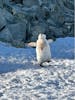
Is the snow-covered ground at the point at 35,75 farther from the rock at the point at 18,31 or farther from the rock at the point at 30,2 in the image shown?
the rock at the point at 30,2

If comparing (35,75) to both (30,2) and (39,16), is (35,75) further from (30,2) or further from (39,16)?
(30,2)

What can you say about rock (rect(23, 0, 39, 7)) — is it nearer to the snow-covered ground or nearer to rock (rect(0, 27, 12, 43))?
rock (rect(0, 27, 12, 43))

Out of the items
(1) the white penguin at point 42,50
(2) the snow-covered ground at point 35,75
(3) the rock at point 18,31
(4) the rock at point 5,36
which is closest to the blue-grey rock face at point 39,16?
(3) the rock at point 18,31

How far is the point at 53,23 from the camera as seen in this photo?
31625mm

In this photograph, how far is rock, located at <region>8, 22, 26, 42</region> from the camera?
936 inches

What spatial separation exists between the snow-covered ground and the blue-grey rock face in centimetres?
1145

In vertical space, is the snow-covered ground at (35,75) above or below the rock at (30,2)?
above

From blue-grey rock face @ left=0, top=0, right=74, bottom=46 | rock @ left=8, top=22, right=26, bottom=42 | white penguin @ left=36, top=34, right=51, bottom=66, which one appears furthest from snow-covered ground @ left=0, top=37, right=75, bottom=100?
blue-grey rock face @ left=0, top=0, right=74, bottom=46

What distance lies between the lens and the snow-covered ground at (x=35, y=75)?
8250 millimetres

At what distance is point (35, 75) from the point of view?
32.5 feet

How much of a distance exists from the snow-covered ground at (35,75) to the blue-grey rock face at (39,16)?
11.4 m

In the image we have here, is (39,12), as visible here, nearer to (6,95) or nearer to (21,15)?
(21,15)

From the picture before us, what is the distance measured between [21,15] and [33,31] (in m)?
2.33

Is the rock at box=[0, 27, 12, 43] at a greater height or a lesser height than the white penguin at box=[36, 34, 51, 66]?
lesser
